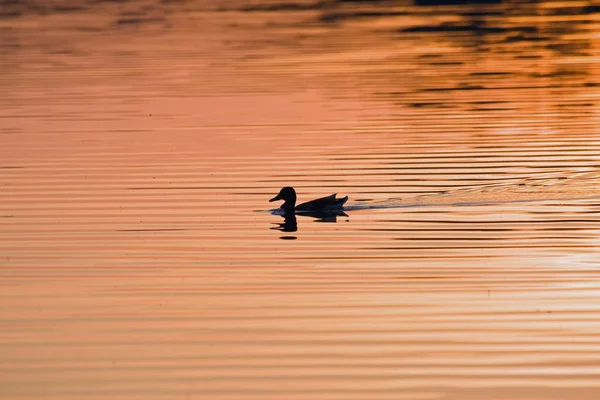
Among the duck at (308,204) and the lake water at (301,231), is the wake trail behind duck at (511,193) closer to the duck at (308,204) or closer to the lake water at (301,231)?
the lake water at (301,231)

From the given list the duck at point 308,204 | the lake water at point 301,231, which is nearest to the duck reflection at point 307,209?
the duck at point 308,204

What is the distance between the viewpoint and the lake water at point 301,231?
12766 mm

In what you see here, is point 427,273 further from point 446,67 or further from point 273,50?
point 273,50

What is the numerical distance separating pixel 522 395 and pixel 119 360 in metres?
3.54

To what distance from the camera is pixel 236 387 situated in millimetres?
12164

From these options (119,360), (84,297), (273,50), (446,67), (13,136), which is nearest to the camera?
(119,360)

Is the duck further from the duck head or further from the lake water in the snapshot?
the lake water

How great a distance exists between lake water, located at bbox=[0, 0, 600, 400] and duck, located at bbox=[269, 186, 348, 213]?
1.10 ft

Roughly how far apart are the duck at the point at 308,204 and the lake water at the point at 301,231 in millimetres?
336

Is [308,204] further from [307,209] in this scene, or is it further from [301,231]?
[301,231]

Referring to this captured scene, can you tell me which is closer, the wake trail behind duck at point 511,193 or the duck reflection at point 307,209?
the duck reflection at point 307,209

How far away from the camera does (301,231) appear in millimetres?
20344

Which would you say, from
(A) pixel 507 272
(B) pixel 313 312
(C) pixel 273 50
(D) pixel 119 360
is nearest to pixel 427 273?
(A) pixel 507 272

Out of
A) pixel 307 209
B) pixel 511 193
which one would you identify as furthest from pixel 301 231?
pixel 511 193
